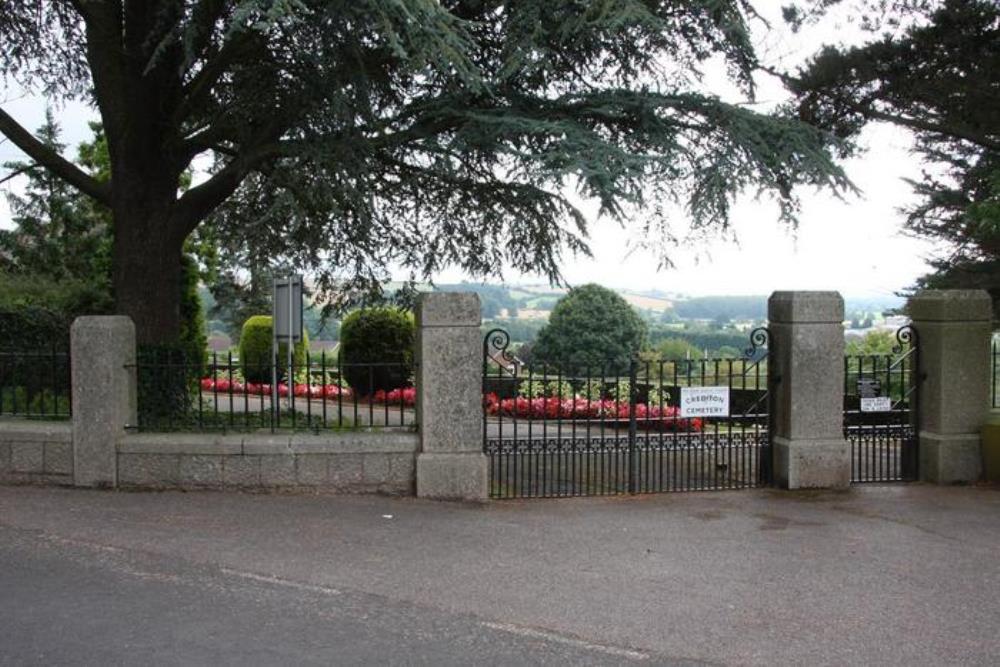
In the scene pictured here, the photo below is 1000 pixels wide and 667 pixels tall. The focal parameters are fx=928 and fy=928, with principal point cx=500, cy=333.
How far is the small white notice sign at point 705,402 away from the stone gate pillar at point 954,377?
2.28 metres

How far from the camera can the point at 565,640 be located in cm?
493

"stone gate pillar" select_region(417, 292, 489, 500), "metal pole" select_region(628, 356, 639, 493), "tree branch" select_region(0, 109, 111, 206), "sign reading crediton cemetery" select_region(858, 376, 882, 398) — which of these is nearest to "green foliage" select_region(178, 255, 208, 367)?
"tree branch" select_region(0, 109, 111, 206)

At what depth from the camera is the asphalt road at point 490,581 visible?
15.8 ft

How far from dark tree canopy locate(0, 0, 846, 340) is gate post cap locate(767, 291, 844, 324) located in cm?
85

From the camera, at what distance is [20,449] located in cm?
847

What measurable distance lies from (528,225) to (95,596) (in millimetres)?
6964

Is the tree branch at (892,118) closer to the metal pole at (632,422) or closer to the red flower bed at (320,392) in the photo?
the metal pole at (632,422)

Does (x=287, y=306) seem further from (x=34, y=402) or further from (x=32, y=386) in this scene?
(x=34, y=402)


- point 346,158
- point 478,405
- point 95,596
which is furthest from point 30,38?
point 95,596

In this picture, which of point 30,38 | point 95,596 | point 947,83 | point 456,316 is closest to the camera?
point 95,596

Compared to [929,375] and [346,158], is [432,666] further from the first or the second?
[929,375]

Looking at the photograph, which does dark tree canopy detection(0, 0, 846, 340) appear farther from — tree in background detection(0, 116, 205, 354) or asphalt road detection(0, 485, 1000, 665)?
tree in background detection(0, 116, 205, 354)

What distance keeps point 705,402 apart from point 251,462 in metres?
4.35

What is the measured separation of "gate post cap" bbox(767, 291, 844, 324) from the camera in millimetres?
9078
